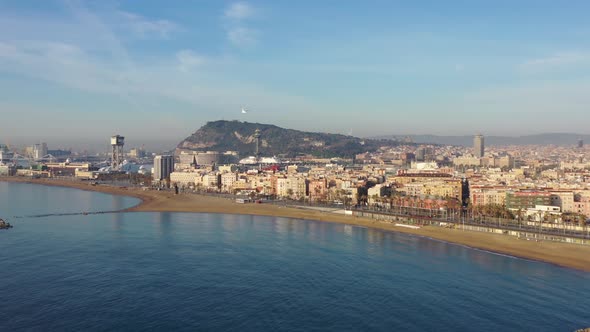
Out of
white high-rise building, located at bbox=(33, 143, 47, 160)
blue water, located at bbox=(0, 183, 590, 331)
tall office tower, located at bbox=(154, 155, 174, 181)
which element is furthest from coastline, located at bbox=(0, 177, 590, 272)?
white high-rise building, located at bbox=(33, 143, 47, 160)

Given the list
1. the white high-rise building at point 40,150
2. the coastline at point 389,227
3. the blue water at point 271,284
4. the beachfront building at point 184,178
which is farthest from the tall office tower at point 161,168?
the white high-rise building at point 40,150

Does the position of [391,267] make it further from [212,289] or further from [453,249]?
[212,289]

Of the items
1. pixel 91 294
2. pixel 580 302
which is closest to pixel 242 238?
pixel 91 294

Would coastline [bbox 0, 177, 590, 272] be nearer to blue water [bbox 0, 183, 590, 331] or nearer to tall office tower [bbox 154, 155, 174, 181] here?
blue water [bbox 0, 183, 590, 331]

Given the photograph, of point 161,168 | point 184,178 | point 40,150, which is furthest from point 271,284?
point 40,150

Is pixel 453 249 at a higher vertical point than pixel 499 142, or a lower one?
lower

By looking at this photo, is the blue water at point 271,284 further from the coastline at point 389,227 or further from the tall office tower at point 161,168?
the tall office tower at point 161,168

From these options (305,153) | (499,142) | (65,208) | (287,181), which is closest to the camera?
(65,208)

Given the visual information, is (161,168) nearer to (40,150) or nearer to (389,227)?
(389,227)
